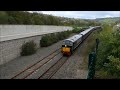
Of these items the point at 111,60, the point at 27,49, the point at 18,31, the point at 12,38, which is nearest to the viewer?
the point at 111,60

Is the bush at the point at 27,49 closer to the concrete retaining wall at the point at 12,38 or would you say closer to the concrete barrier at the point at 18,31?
the concrete retaining wall at the point at 12,38

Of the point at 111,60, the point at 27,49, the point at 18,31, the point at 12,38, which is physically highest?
the point at 18,31

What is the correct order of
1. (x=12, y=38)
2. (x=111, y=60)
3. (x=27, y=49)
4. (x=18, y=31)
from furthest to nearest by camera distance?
(x=27, y=49) < (x=18, y=31) < (x=12, y=38) < (x=111, y=60)

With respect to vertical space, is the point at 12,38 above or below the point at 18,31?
below

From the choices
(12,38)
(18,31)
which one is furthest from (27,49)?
(12,38)

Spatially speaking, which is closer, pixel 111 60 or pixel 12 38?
pixel 111 60

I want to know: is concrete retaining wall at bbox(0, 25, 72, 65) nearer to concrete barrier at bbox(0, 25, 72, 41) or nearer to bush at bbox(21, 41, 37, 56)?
concrete barrier at bbox(0, 25, 72, 41)

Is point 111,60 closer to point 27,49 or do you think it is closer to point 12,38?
point 12,38

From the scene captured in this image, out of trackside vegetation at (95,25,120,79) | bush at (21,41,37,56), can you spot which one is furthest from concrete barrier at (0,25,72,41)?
trackside vegetation at (95,25,120,79)

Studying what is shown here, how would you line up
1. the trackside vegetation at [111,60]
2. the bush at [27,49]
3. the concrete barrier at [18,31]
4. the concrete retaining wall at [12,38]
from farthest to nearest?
the bush at [27,49]
the concrete barrier at [18,31]
the concrete retaining wall at [12,38]
the trackside vegetation at [111,60]

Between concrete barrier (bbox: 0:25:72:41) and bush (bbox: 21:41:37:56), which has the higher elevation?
concrete barrier (bbox: 0:25:72:41)

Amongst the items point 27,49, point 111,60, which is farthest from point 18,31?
point 111,60

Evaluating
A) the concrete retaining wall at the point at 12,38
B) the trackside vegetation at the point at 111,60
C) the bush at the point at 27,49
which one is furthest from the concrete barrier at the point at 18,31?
the trackside vegetation at the point at 111,60
